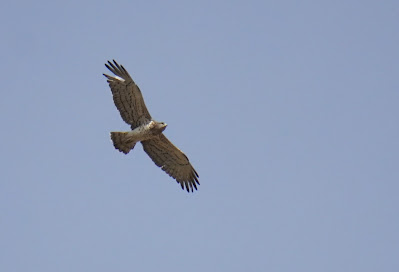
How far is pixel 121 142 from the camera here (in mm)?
26844

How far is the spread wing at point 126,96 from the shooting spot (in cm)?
A: 2631

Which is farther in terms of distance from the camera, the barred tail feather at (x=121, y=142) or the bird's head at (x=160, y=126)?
the barred tail feather at (x=121, y=142)

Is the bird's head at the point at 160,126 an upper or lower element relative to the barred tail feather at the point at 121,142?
upper

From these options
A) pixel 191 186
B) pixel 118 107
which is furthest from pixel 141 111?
pixel 191 186

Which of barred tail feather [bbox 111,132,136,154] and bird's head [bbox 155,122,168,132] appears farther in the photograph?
barred tail feather [bbox 111,132,136,154]

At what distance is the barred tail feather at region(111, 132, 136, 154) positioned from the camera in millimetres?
26766

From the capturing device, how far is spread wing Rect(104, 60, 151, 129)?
26312 mm

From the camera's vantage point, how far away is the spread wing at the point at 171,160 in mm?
27359

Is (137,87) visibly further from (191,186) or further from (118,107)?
(191,186)

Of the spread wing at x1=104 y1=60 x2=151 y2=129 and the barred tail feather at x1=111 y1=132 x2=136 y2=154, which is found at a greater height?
the spread wing at x1=104 y1=60 x2=151 y2=129

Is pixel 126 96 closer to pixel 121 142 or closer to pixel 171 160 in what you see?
pixel 121 142

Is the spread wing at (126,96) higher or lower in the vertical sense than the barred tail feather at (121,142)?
higher

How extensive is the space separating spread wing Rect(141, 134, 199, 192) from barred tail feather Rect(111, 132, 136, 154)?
2.36 feet

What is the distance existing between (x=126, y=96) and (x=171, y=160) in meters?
2.52
